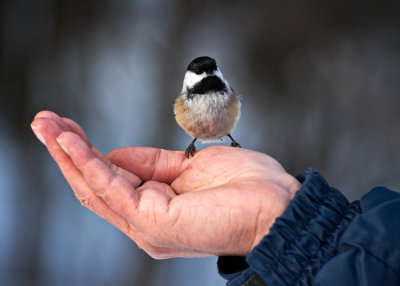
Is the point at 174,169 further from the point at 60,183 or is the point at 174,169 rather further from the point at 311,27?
the point at 311,27

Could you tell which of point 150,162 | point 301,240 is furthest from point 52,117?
point 301,240

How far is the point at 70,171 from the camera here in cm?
81

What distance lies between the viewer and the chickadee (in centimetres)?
118

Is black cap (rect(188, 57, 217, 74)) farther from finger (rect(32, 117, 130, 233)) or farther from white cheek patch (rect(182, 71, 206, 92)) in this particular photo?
finger (rect(32, 117, 130, 233))

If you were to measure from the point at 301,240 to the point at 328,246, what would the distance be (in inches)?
2.0

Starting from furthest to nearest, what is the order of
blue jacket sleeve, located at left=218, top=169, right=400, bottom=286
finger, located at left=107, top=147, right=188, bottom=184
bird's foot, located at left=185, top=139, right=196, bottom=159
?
1. bird's foot, located at left=185, top=139, right=196, bottom=159
2. finger, located at left=107, top=147, right=188, bottom=184
3. blue jacket sleeve, located at left=218, top=169, right=400, bottom=286

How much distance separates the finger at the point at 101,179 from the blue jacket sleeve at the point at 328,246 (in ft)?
0.82

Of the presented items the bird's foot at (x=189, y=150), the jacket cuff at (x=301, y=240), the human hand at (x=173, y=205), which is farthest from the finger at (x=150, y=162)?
the jacket cuff at (x=301, y=240)

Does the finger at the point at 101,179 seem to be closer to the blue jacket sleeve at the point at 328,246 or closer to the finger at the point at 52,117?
the finger at the point at 52,117

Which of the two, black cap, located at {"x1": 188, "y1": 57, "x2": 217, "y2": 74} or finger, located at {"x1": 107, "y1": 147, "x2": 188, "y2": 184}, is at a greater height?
black cap, located at {"x1": 188, "y1": 57, "x2": 217, "y2": 74}

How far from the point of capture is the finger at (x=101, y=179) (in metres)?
0.76

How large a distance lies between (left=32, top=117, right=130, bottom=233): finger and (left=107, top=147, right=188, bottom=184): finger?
20 centimetres

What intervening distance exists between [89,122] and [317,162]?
3.16 ft

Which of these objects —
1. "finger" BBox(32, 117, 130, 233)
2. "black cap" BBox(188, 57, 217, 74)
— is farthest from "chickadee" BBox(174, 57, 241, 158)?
"finger" BBox(32, 117, 130, 233)
